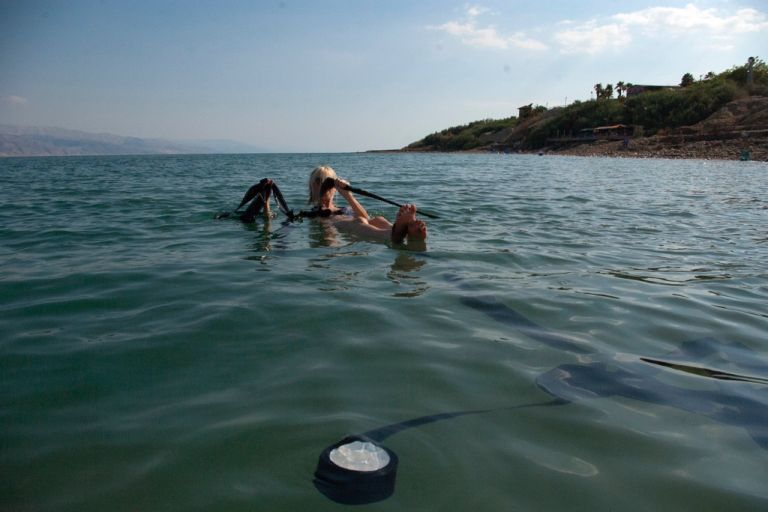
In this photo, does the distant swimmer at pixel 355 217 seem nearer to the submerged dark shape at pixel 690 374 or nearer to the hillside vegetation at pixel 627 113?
the submerged dark shape at pixel 690 374

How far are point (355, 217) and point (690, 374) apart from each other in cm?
526

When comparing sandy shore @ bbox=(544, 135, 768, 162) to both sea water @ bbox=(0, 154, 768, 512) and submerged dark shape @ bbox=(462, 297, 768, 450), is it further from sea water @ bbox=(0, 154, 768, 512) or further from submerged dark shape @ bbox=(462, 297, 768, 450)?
submerged dark shape @ bbox=(462, 297, 768, 450)

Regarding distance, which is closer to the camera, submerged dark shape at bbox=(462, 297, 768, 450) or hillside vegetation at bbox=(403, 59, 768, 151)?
submerged dark shape at bbox=(462, 297, 768, 450)

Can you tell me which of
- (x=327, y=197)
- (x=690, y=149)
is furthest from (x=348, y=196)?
(x=690, y=149)

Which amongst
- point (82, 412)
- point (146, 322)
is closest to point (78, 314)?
point (146, 322)

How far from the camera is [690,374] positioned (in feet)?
9.30

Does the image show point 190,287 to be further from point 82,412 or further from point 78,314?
point 82,412

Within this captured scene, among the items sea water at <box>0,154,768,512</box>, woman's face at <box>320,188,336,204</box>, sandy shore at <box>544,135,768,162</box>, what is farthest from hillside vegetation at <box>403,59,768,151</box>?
sea water at <box>0,154,768,512</box>

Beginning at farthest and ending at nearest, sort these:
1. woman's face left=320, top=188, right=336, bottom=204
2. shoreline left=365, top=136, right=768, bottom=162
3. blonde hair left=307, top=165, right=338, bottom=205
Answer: shoreline left=365, top=136, right=768, bottom=162
woman's face left=320, top=188, right=336, bottom=204
blonde hair left=307, top=165, right=338, bottom=205

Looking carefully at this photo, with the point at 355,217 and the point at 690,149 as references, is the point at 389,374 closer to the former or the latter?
the point at 355,217

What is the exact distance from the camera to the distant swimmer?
227 inches

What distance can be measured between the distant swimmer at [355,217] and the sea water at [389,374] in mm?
Result: 308

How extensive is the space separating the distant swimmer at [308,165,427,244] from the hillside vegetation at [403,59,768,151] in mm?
55692

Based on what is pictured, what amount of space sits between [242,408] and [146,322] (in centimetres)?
158
